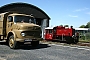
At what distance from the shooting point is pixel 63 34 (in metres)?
24.5

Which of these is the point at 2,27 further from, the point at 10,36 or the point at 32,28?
the point at 32,28

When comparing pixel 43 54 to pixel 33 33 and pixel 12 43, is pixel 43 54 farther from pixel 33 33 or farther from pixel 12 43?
pixel 12 43

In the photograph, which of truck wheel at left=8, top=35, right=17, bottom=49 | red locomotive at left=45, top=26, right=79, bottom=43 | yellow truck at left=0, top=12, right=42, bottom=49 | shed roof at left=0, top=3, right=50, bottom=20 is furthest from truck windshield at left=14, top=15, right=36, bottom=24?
shed roof at left=0, top=3, right=50, bottom=20

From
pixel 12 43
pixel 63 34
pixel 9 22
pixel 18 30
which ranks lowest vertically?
pixel 12 43

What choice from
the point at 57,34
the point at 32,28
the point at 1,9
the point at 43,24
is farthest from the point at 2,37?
the point at 43,24

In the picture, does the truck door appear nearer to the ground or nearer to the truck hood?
the truck hood

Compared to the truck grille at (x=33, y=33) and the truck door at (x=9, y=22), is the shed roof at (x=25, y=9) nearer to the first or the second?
the truck door at (x=9, y=22)

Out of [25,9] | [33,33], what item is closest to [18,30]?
[33,33]

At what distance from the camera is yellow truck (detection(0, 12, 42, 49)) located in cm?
1299

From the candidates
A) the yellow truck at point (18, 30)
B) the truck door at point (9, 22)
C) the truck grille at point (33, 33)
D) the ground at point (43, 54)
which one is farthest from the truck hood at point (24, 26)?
the ground at point (43, 54)

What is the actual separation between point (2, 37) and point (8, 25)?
1263 millimetres

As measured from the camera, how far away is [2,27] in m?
14.9

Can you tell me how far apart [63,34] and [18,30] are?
480 inches

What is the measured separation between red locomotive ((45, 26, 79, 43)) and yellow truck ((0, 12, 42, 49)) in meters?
8.80
